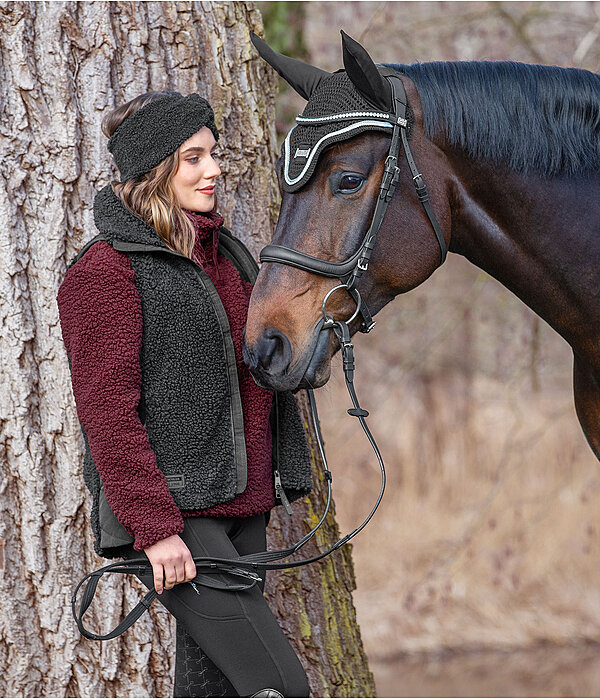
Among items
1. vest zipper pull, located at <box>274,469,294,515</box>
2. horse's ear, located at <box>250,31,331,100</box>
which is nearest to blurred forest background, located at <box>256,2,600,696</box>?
horse's ear, located at <box>250,31,331,100</box>

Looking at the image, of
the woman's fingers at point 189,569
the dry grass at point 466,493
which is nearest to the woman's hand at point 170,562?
the woman's fingers at point 189,569

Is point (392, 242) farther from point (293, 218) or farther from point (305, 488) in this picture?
point (305, 488)

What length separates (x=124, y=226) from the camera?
1.92m

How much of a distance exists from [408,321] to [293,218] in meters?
5.11

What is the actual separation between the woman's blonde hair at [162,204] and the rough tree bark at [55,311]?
61 centimetres

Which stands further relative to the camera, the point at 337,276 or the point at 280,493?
the point at 280,493

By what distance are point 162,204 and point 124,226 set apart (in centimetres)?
11

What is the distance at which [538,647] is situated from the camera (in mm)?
6086

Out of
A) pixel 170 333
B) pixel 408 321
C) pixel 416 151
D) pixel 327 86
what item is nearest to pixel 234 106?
pixel 327 86

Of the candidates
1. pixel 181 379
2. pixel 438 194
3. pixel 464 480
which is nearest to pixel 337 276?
pixel 438 194

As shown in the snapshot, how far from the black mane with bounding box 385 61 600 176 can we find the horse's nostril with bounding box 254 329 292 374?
0.65 metres

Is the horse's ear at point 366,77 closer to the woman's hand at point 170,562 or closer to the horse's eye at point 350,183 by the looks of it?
the horse's eye at point 350,183

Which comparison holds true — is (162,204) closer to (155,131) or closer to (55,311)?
(155,131)

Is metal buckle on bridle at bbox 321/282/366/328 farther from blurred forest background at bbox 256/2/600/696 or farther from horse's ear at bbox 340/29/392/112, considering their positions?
blurred forest background at bbox 256/2/600/696
